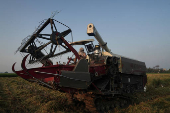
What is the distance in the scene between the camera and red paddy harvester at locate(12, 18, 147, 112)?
5.57 m

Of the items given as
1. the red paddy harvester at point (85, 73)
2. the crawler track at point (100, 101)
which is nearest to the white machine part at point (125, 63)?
the red paddy harvester at point (85, 73)

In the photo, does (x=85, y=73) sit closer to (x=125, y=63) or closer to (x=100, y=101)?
Answer: (x=100, y=101)

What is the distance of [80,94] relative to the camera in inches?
227

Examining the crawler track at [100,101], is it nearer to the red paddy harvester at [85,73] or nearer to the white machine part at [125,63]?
the red paddy harvester at [85,73]

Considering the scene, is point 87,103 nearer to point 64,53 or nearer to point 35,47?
point 64,53

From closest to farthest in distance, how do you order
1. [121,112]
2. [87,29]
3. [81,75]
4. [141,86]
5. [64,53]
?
[81,75] → [121,112] → [64,53] → [87,29] → [141,86]

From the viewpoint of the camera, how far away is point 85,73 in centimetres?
584

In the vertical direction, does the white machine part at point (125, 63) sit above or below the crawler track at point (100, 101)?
above

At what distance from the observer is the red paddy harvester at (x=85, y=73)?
5.57 metres

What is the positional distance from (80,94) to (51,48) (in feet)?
9.31

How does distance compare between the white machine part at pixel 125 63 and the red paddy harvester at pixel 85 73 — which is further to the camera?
the white machine part at pixel 125 63

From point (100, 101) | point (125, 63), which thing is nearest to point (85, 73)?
point (100, 101)

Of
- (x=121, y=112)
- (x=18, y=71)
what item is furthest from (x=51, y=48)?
(x=121, y=112)

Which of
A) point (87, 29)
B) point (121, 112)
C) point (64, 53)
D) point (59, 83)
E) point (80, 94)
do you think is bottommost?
point (121, 112)
